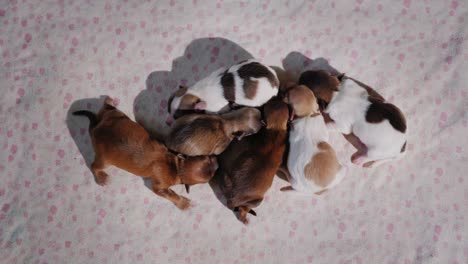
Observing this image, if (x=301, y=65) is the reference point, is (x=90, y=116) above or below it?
below

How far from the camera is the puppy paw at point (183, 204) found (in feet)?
8.11

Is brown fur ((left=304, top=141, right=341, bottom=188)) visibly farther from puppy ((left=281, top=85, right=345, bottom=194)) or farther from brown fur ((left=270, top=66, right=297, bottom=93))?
brown fur ((left=270, top=66, right=297, bottom=93))

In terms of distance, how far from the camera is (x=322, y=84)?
2.42 m

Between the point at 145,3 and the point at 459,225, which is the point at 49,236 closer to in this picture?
the point at 145,3

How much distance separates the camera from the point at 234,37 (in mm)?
2668

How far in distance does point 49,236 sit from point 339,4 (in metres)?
2.62

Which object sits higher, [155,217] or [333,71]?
[333,71]

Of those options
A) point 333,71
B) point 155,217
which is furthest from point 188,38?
point 155,217

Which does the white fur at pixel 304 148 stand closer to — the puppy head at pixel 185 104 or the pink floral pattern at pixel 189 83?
the pink floral pattern at pixel 189 83

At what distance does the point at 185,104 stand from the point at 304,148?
0.81 meters

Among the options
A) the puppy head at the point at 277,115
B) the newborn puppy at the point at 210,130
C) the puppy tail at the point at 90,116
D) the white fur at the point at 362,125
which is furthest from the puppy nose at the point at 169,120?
the white fur at the point at 362,125

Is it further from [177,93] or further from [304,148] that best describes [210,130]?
[304,148]

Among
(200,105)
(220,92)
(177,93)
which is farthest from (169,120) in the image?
(220,92)

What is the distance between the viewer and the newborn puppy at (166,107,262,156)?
226cm
